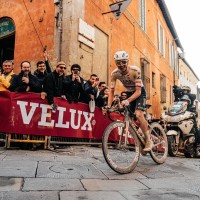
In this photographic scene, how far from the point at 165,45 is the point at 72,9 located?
14.3 meters

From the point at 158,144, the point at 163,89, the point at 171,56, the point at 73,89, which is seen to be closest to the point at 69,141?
the point at 73,89

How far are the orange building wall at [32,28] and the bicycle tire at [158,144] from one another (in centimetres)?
506

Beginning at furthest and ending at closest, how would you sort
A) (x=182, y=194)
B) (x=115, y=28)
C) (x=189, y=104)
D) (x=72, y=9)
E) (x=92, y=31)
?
1. (x=115, y=28)
2. (x=92, y=31)
3. (x=72, y=9)
4. (x=189, y=104)
5. (x=182, y=194)

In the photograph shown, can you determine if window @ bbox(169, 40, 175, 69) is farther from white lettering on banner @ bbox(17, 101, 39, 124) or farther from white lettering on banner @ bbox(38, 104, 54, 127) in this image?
white lettering on banner @ bbox(17, 101, 39, 124)

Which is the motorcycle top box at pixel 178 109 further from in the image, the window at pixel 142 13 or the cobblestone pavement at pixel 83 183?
the window at pixel 142 13

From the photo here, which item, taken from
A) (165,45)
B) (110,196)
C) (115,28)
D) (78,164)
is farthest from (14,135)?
(165,45)

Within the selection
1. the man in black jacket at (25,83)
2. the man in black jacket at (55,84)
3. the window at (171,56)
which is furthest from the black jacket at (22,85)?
the window at (171,56)

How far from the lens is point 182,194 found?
2598 mm

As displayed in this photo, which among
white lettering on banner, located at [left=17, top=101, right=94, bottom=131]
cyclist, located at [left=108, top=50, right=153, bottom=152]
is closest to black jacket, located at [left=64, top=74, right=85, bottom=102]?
white lettering on banner, located at [left=17, top=101, right=94, bottom=131]

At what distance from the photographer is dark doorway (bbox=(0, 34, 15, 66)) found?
10.8m

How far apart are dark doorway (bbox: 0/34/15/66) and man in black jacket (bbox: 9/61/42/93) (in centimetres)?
545

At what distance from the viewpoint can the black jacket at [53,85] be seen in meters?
5.53

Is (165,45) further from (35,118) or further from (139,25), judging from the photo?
(35,118)

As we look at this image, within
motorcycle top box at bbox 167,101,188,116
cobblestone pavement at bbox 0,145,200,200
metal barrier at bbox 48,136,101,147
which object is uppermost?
motorcycle top box at bbox 167,101,188,116
